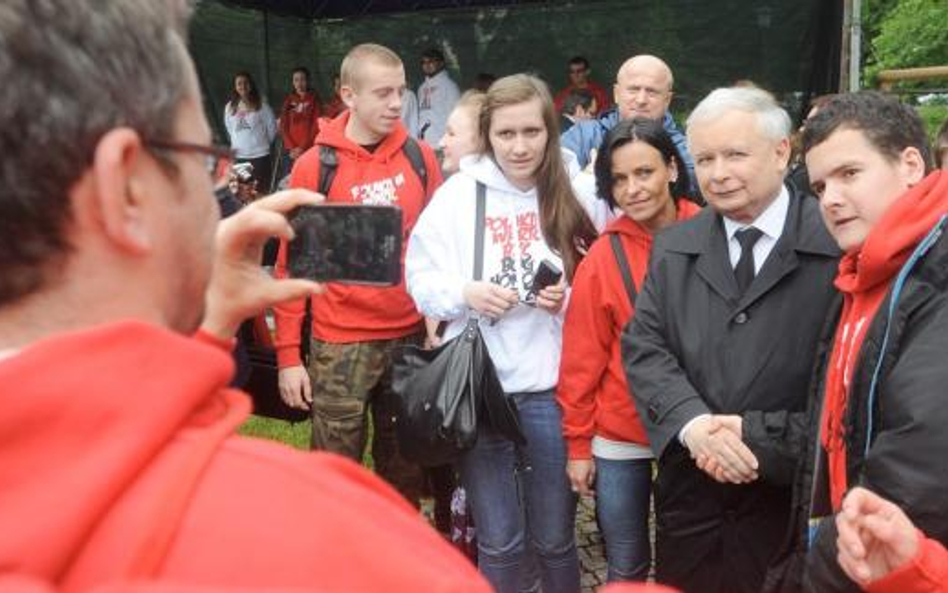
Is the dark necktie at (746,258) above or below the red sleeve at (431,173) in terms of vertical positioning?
below

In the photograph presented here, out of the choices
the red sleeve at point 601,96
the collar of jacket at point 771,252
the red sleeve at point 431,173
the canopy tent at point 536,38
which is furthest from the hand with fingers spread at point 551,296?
the red sleeve at point 601,96

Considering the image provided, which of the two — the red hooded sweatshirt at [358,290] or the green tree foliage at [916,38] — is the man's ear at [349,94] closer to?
the red hooded sweatshirt at [358,290]

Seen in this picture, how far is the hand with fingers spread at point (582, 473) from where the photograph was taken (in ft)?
10.3

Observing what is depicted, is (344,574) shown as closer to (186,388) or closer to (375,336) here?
(186,388)

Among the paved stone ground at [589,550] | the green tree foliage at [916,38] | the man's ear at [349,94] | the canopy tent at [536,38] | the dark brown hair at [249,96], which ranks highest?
the green tree foliage at [916,38]

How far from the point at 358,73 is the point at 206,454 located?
347 centimetres

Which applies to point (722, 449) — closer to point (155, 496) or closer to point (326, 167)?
point (155, 496)

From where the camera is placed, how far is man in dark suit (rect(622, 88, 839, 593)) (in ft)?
8.36

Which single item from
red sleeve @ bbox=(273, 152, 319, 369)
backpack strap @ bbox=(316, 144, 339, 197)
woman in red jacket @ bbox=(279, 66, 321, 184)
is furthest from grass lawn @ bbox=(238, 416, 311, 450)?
woman in red jacket @ bbox=(279, 66, 321, 184)

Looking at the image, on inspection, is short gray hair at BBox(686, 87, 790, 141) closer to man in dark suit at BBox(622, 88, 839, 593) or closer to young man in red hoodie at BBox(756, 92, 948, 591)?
man in dark suit at BBox(622, 88, 839, 593)

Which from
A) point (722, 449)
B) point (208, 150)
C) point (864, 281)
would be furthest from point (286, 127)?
point (208, 150)

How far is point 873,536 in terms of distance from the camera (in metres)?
1.71

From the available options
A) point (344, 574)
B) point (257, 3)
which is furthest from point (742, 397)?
point (257, 3)

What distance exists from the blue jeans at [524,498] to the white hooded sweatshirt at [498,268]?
147 millimetres
